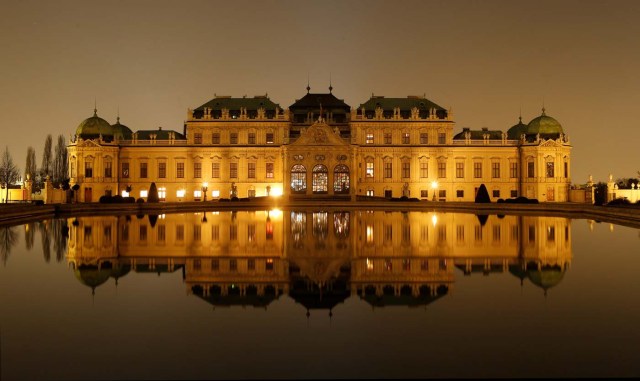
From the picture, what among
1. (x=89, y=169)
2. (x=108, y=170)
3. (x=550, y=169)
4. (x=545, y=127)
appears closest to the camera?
(x=550, y=169)

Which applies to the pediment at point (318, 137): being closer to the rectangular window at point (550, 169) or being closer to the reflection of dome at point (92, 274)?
the rectangular window at point (550, 169)

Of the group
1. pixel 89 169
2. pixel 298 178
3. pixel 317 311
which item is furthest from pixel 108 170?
pixel 317 311

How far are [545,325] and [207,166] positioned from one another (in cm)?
6381

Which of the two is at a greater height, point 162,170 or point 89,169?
point 89,169

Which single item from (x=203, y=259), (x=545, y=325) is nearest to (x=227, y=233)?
(x=203, y=259)

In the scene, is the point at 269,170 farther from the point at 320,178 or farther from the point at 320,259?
the point at 320,259

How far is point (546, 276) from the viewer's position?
14430 mm

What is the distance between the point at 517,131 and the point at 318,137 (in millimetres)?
28199

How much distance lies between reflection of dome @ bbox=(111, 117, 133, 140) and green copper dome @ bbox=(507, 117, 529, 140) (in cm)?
5187

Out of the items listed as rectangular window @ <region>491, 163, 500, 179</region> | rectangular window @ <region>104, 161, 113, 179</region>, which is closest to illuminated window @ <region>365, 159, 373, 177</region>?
rectangular window @ <region>491, 163, 500, 179</region>

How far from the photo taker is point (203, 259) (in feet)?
55.8

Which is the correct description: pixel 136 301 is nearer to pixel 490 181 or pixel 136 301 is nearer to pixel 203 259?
pixel 203 259

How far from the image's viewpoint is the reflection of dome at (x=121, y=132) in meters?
73.8

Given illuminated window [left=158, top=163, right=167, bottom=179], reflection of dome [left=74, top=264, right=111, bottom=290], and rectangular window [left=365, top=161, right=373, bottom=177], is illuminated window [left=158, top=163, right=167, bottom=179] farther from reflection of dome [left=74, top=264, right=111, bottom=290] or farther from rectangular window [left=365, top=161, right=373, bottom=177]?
reflection of dome [left=74, top=264, right=111, bottom=290]
